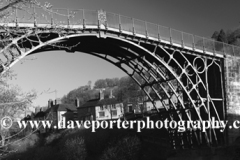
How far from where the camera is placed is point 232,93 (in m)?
29.6

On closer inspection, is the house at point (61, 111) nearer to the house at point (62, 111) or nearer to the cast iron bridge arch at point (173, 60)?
the house at point (62, 111)

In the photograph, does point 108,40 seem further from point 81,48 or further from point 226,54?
point 226,54

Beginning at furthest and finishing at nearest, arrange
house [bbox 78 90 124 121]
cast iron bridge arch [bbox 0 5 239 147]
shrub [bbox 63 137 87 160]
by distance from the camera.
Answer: house [bbox 78 90 124 121] → shrub [bbox 63 137 87 160] → cast iron bridge arch [bbox 0 5 239 147]

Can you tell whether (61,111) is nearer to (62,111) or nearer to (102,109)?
(62,111)

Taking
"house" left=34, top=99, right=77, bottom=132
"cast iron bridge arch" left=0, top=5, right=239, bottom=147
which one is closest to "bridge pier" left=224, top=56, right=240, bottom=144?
"cast iron bridge arch" left=0, top=5, right=239, bottom=147

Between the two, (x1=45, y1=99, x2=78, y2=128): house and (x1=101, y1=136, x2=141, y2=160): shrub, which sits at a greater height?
(x1=45, y1=99, x2=78, y2=128): house

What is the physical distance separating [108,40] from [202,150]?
10197 millimetres

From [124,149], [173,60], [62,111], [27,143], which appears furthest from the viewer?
[62,111]

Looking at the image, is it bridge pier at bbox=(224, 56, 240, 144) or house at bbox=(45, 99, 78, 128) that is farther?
house at bbox=(45, 99, 78, 128)

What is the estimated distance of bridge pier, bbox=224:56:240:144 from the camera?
2895 centimetres

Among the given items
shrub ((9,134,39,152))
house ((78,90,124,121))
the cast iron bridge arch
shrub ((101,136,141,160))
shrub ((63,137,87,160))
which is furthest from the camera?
house ((78,90,124,121))

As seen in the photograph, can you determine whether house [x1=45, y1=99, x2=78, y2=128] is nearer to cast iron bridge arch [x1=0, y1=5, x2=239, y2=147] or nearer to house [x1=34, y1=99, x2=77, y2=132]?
house [x1=34, y1=99, x2=77, y2=132]

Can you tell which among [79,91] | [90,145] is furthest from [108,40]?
[79,91]

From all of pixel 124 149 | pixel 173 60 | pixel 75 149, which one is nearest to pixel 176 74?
pixel 173 60
